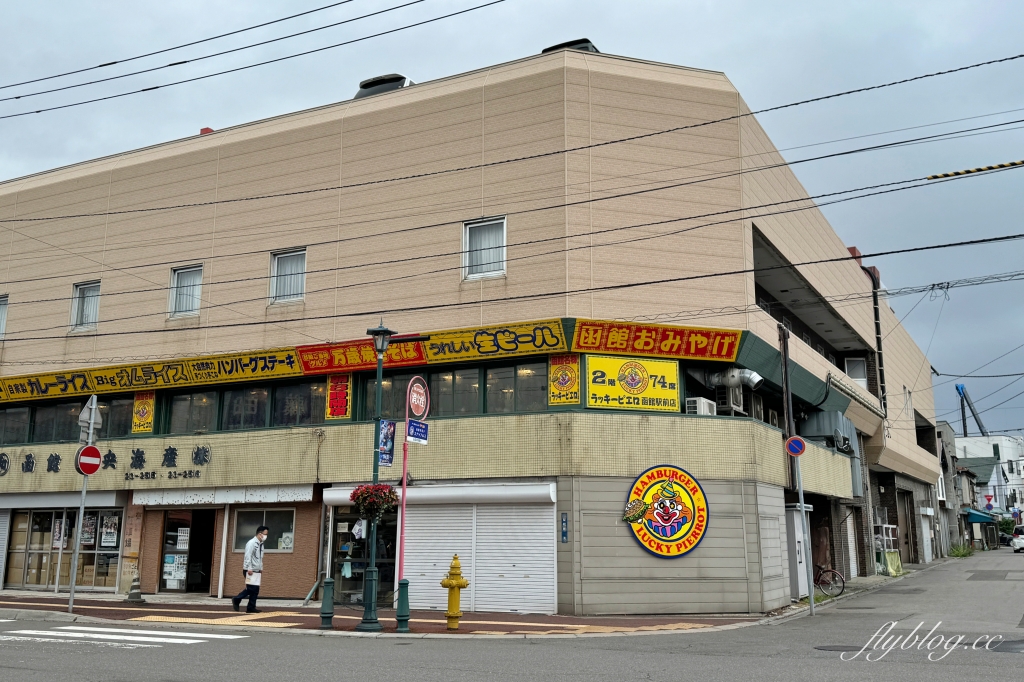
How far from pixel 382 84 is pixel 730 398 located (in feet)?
42.3

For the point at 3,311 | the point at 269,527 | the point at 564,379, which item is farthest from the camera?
the point at 3,311

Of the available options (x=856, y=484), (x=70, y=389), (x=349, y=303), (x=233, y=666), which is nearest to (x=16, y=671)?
(x=233, y=666)

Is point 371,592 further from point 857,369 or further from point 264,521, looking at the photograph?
point 857,369

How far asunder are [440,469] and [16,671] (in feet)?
35.6

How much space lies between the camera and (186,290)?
24062mm

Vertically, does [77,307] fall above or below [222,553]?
above

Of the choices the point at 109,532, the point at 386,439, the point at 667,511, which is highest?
the point at 386,439

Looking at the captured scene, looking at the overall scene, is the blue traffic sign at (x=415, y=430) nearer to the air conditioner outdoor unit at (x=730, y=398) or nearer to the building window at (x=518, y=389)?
the building window at (x=518, y=389)

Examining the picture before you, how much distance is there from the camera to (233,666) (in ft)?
34.1

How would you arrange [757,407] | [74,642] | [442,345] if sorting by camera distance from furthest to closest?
[757,407] < [442,345] < [74,642]

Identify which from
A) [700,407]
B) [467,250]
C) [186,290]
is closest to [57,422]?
[186,290]

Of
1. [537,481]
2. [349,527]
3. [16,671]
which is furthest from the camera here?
[349,527]

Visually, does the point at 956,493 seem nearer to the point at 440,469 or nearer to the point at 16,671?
the point at 440,469

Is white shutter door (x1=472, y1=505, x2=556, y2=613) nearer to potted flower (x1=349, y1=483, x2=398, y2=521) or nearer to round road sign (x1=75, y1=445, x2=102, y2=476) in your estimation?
potted flower (x1=349, y1=483, x2=398, y2=521)
